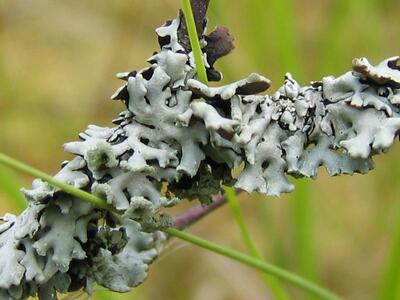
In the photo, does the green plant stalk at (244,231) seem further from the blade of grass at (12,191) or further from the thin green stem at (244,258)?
the blade of grass at (12,191)

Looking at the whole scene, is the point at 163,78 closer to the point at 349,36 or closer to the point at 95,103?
the point at 349,36

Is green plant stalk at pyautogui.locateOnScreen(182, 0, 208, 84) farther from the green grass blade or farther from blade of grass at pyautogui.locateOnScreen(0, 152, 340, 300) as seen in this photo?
the green grass blade

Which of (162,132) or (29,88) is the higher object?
(162,132)

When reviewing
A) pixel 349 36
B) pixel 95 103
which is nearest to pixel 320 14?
pixel 349 36

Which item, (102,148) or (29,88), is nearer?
(102,148)

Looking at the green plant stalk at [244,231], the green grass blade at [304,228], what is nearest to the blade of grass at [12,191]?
the green plant stalk at [244,231]

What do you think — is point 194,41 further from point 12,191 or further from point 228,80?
point 228,80
